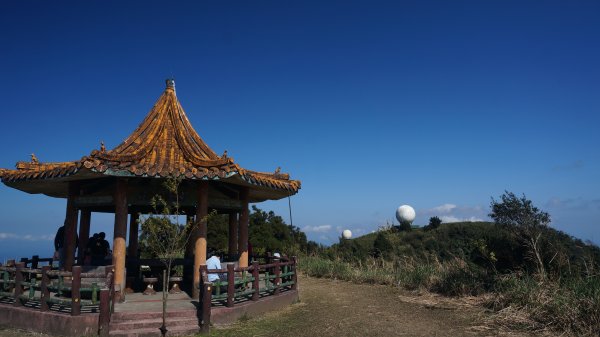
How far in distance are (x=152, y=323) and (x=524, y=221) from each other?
31.6ft

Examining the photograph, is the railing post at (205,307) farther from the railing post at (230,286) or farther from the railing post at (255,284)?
the railing post at (255,284)

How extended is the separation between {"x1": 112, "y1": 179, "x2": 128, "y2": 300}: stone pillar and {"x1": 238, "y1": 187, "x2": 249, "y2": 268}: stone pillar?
10.1 feet

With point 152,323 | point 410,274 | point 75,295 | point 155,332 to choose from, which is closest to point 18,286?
point 75,295

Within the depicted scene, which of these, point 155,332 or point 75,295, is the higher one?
point 75,295

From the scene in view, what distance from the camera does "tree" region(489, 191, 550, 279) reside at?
1091 cm

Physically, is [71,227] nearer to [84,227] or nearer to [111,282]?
[84,227]

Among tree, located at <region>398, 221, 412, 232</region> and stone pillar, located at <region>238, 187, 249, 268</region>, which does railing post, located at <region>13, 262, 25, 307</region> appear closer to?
stone pillar, located at <region>238, 187, 249, 268</region>

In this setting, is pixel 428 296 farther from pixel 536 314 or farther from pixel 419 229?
pixel 419 229

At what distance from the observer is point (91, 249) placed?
1123 centimetres

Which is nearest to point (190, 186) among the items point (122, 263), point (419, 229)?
point (122, 263)

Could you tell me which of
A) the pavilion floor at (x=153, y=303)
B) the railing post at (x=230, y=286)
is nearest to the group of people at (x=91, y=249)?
the pavilion floor at (x=153, y=303)

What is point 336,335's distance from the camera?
8.29 meters

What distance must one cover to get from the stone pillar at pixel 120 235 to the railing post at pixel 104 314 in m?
1.59

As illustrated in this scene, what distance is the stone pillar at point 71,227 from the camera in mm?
10430
